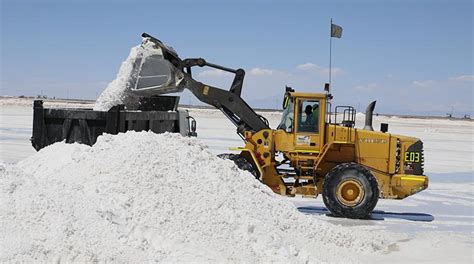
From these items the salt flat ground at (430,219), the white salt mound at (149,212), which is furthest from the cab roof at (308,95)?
the white salt mound at (149,212)

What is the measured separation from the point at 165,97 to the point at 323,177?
3393 millimetres

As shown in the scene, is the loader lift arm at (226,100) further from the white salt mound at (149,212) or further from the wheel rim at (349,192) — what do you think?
the white salt mound at (149,212)

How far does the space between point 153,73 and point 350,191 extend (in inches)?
164

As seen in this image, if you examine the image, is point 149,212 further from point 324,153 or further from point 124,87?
point 324,153

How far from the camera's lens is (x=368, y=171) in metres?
11.4

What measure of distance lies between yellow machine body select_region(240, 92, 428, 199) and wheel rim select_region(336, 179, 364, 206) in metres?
0.56

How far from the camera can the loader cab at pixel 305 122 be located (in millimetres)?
11719

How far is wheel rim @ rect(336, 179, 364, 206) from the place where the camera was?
37.4 feet

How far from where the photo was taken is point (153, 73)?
11625 millimetres

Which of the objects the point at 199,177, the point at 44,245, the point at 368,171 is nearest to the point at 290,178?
the point at 368,171

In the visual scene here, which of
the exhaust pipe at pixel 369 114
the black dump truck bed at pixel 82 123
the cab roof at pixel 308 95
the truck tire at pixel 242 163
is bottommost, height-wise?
the truck tire at pixel 242 163

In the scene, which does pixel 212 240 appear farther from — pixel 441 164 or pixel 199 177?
pixel 441 164

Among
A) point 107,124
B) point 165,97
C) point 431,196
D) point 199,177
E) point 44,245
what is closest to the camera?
point 44,245

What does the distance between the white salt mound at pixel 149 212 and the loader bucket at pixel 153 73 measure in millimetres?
2856
